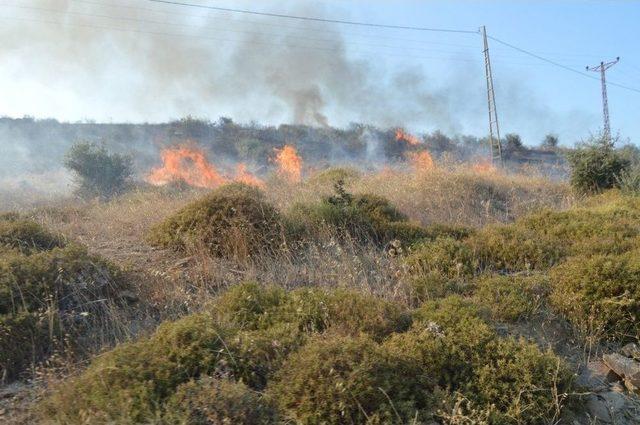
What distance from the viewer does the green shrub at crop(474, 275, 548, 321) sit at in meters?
4.81

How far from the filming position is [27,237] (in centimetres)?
647

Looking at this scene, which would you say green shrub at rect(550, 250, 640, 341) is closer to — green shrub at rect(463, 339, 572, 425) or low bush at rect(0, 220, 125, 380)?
green shrub at rect(463, 339, 572, 425)

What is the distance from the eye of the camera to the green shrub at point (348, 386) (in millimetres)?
3086


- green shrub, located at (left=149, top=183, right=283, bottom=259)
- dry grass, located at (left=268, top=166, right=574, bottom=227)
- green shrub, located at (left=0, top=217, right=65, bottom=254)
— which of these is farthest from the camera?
dry grass, located at (left=268, top=166, right=574, bottom=227)

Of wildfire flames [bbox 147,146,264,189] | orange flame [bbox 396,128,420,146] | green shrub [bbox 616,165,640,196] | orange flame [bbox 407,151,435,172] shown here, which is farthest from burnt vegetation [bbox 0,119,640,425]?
orange flame [bbox 396,128,420,146]

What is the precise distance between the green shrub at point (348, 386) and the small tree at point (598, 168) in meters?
11.5

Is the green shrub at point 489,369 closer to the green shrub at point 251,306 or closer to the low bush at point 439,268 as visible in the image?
the green shrub at point 251,306

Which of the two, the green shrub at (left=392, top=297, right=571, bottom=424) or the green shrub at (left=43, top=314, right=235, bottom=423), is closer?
the green shrub at (left=43, top=314, right=235, bottom=423)

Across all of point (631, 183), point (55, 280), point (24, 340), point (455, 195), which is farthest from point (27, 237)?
point (631, 183)

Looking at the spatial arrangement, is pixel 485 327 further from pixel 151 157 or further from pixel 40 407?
pixel 151 157

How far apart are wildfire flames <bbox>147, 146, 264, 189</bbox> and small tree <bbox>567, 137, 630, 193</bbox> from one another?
318 inches

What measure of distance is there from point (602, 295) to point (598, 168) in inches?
367

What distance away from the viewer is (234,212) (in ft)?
23.3

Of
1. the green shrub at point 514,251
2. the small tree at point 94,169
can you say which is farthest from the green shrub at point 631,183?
the small tree at point 94,169
